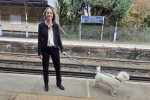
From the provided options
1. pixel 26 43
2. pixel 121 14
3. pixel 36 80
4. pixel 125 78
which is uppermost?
pixel 121 14

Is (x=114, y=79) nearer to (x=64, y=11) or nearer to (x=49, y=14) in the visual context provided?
(x=49, y=14)

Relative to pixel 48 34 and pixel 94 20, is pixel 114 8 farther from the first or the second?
pixel 48 34

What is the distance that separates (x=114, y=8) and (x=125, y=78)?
13.1 meters

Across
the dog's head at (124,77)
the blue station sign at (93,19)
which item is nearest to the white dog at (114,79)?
the dog's head at (124,77)

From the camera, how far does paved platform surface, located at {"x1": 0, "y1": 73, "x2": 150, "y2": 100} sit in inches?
106

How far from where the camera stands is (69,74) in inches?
184

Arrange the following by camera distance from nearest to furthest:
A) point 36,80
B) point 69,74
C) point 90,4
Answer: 1. point 36,80
2. point 69,74
3. point 90,4

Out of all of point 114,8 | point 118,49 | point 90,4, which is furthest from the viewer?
point 90,4

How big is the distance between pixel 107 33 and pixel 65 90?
1391 cm

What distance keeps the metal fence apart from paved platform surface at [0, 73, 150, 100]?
40.4 feet

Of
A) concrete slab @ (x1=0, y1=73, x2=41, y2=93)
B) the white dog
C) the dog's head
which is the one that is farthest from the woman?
the dog's head

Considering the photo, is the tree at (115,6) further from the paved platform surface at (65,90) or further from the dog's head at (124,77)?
the dog's head at (124,77)

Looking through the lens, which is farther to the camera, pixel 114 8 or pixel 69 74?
pixel 114 8

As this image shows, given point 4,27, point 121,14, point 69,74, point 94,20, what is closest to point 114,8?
point 121,14
